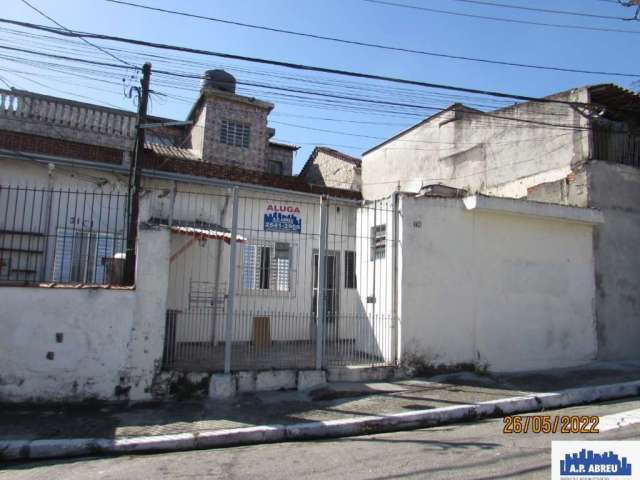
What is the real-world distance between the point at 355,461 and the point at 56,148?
9.74m

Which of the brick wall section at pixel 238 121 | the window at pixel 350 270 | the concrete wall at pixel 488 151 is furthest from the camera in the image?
the brick wall section at pixel 238 121

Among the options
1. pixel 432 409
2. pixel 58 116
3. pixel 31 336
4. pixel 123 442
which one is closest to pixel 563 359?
pixel 432 409

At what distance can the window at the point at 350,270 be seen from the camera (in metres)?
10.1

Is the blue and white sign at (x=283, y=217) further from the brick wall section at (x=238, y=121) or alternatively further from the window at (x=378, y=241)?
the brick wall section at (x=238, y=121)

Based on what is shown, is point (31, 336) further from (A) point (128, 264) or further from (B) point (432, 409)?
(B) point (432, 409)

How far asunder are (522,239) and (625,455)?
5760 mm

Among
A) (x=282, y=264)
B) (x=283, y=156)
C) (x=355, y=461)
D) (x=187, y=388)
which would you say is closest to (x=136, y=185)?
(x=187, y=388)

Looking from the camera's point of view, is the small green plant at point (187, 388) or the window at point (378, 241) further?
the window at point (378, 241)

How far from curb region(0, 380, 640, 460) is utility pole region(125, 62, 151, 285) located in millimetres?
2931

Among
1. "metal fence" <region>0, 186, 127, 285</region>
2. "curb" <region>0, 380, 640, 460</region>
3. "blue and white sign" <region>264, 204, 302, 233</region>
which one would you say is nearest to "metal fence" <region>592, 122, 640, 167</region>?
"curb" <region>0, 380, 640, 460</region>

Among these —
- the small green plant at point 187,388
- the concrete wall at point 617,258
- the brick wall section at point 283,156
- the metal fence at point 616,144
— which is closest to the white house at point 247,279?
the small green plant at point 187,388

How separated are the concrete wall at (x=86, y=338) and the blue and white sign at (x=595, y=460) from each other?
17.4 feet

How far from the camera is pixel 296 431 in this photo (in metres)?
5.87
